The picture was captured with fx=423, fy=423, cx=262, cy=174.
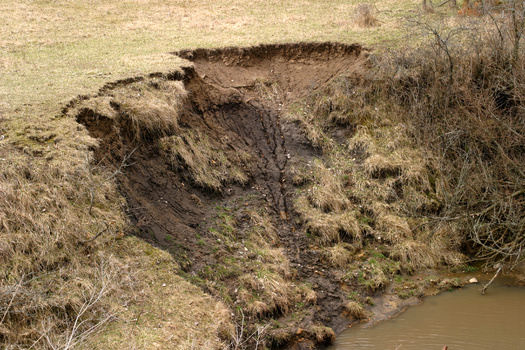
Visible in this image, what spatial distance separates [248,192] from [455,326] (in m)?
5.35

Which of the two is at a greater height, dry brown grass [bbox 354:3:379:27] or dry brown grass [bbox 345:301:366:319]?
dry brown grass [bbox 354:3:379:27]

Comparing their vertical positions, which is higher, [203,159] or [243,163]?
[203,159]

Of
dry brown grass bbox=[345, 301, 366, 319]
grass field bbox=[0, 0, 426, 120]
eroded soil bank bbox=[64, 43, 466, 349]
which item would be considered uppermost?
grass field bbox=[0, 0, 426, 120]

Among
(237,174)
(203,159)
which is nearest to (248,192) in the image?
(237,174)

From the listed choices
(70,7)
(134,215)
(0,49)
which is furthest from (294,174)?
(70,7)

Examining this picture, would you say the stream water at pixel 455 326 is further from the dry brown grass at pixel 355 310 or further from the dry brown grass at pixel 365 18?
the dry brown grass at pixel 365 18

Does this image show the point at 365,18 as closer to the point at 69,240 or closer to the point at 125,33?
the point at 125,33

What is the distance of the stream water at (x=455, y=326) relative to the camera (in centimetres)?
687

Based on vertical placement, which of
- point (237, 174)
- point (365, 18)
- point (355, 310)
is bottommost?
point (355, 310)

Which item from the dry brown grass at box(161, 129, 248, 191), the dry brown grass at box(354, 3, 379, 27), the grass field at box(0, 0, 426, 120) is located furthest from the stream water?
the dry brown grass at box(354, 3, 379, 27)

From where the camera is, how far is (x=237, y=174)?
1067 cm

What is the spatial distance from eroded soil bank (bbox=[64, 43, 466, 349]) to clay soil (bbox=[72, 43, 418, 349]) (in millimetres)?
30

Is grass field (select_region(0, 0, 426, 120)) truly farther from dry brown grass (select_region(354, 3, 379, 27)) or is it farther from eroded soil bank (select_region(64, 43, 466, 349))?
eroded soil bank (select_region(64, 43, 466, 349))

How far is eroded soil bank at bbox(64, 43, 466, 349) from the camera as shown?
25.0ft
